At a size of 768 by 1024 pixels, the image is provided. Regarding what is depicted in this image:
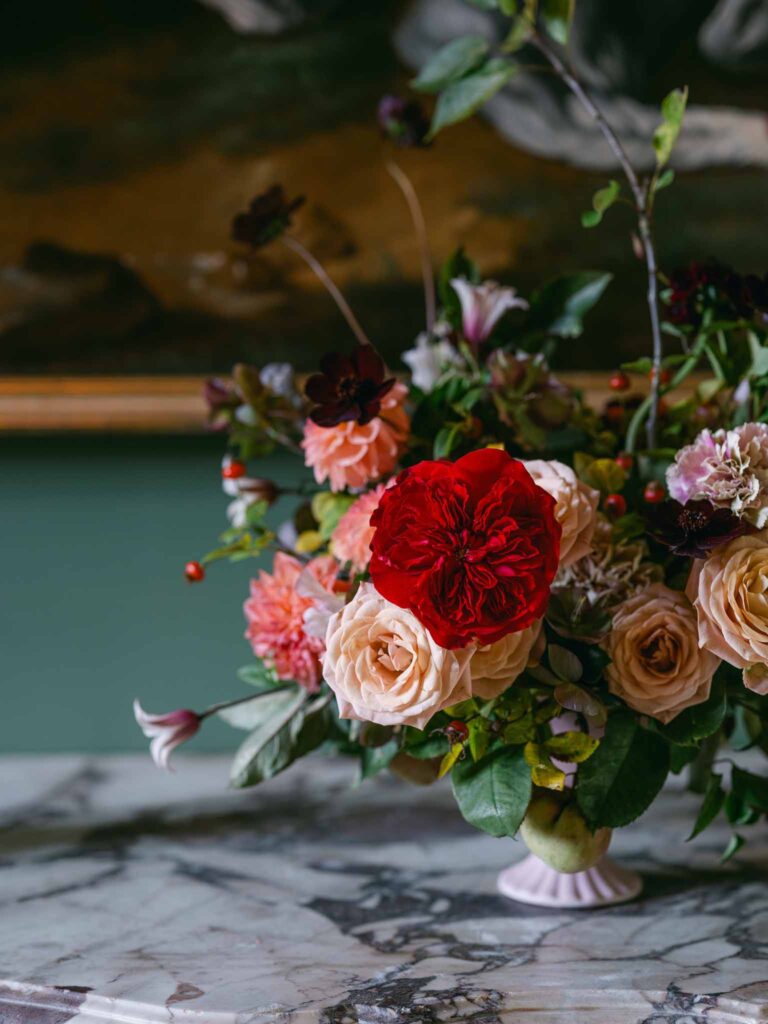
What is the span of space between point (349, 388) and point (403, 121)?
0.34 metres

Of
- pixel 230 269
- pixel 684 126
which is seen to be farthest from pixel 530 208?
pixel 230 269

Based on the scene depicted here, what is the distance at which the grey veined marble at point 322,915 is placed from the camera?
660 mm

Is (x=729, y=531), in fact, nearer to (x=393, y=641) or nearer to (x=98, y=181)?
(x=393, y=641)

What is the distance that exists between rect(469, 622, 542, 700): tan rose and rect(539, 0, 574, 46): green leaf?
0.51m

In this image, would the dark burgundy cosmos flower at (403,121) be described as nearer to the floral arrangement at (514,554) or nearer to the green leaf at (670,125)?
the floral arrangement at (514,554)

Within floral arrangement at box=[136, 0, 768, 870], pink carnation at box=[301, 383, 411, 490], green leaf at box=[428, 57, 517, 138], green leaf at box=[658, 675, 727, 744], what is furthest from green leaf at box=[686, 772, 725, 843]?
green leaf at box=[428, 57, 517, 138]

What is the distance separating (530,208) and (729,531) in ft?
1.96

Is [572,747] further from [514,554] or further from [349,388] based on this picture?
[349,388]

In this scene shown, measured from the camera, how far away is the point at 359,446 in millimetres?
792

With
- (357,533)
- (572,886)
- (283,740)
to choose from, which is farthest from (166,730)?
(572,886)

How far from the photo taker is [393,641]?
655 millimetres

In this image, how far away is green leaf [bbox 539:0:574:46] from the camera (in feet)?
2.85

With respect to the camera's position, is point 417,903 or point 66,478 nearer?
point 417,903

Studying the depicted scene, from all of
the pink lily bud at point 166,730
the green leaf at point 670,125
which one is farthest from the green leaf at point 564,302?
the pink lily bud at point 166,730
